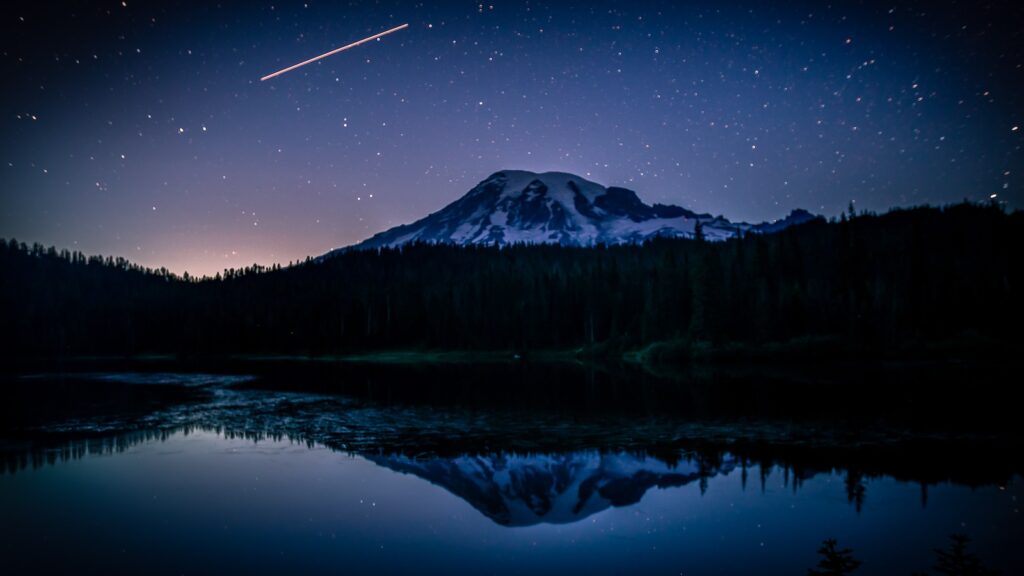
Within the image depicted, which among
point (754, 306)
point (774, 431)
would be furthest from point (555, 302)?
point (774, 431)

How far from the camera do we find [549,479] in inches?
759

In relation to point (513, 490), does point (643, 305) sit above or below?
above

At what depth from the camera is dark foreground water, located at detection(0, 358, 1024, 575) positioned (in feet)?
42.4

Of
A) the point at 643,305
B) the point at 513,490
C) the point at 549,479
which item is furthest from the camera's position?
the point at 643,305

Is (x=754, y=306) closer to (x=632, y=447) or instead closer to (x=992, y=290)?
(x=992, y=290)

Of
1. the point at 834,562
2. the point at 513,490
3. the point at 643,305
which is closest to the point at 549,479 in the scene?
the point at 513,490

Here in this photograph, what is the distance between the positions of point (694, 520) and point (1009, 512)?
7.85 m

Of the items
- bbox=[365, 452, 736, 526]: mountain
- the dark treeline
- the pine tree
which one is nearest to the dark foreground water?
bbox=[365, 452, 736, 526]: mountain

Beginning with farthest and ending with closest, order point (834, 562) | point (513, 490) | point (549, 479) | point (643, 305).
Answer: point (643, 305)
point (549, 479)
point (513, 490)
point (834, 562)

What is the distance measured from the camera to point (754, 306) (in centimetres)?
9525

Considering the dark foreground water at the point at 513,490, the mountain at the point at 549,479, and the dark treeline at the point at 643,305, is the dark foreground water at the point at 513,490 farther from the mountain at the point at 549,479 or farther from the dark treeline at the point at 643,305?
the dark treeline at the point at 643,305

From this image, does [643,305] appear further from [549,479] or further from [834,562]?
[834,562]

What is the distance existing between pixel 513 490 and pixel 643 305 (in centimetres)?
10229

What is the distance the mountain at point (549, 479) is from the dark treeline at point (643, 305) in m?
69.8
